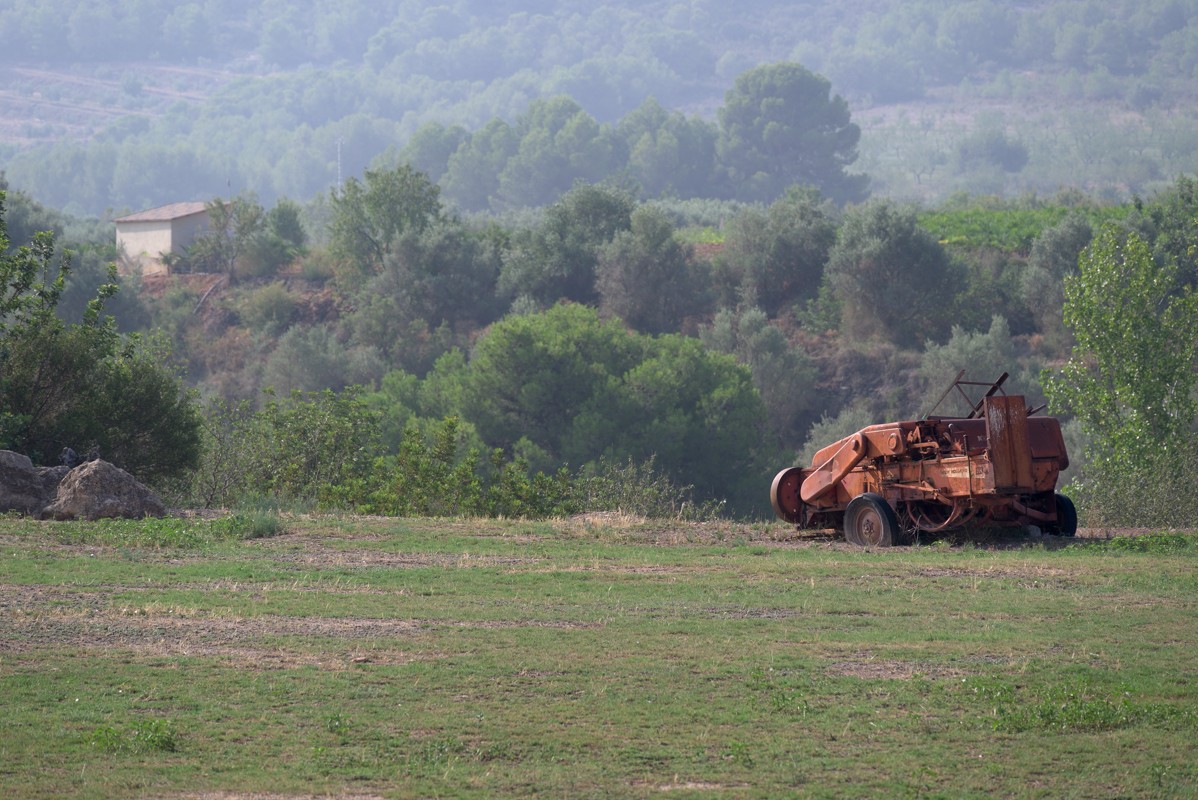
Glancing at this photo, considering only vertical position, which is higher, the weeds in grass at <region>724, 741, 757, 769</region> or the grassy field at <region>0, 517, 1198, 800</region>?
the grassy field at <region>0, 517, 1198, 800</region>

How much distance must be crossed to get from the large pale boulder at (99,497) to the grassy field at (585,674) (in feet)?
5.46

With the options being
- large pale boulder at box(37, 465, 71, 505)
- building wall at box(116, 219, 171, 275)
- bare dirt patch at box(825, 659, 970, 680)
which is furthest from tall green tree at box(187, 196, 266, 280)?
bare dirt patch at box(825, 659, 970, 680)

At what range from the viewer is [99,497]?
61.9ft

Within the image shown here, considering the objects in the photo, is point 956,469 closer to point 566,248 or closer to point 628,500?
point 628,500

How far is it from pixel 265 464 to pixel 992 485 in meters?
15.5

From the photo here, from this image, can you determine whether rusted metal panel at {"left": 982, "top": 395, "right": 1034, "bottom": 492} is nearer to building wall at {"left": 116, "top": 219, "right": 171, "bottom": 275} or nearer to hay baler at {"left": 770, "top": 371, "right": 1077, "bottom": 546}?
hay baler at {"left": 770, "top": 371, "right": 1077, "bottom": 546}

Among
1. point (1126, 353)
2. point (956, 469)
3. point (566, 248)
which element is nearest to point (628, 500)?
point (956, 469)

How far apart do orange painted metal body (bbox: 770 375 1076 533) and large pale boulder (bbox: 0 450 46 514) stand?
10.7 meters

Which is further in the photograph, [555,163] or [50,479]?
[555,163]

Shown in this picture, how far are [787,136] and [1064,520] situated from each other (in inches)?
5849

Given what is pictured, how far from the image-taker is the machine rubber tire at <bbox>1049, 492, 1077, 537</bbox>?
61.7 feet

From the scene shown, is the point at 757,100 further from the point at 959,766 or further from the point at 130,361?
the point at 959,766

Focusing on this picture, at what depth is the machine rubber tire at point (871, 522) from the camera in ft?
59.7

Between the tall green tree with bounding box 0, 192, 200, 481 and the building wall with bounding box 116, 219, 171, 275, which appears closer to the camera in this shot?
the tall green tree with bounding box 0, 192, 200, 481
